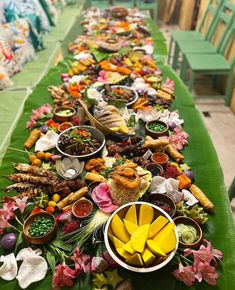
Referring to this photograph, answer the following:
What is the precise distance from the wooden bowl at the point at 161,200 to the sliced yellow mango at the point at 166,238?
0.58 ft

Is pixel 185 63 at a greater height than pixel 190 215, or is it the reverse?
pixel 190 215

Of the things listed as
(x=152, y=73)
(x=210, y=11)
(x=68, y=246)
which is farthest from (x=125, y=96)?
(x=210, y=11)

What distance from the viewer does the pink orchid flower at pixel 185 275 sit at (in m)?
1.11

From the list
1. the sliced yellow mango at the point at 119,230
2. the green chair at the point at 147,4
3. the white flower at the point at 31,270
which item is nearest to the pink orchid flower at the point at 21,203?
the white flower at the point at 31,270

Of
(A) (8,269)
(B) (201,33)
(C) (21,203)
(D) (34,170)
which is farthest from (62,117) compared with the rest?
(B) (201,33)

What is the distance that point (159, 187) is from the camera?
1434 millimetres

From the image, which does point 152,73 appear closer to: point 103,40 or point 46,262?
point 103,40

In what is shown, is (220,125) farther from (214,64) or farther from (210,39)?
(210,39)

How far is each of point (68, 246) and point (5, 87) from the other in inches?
80.1

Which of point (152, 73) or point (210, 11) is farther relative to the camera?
point (210, 11)

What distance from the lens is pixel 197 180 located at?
1.57m

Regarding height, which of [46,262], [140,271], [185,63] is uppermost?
[140,271]

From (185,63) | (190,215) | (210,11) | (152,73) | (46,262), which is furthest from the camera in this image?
(210,11)

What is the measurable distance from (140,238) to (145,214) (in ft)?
0.45
